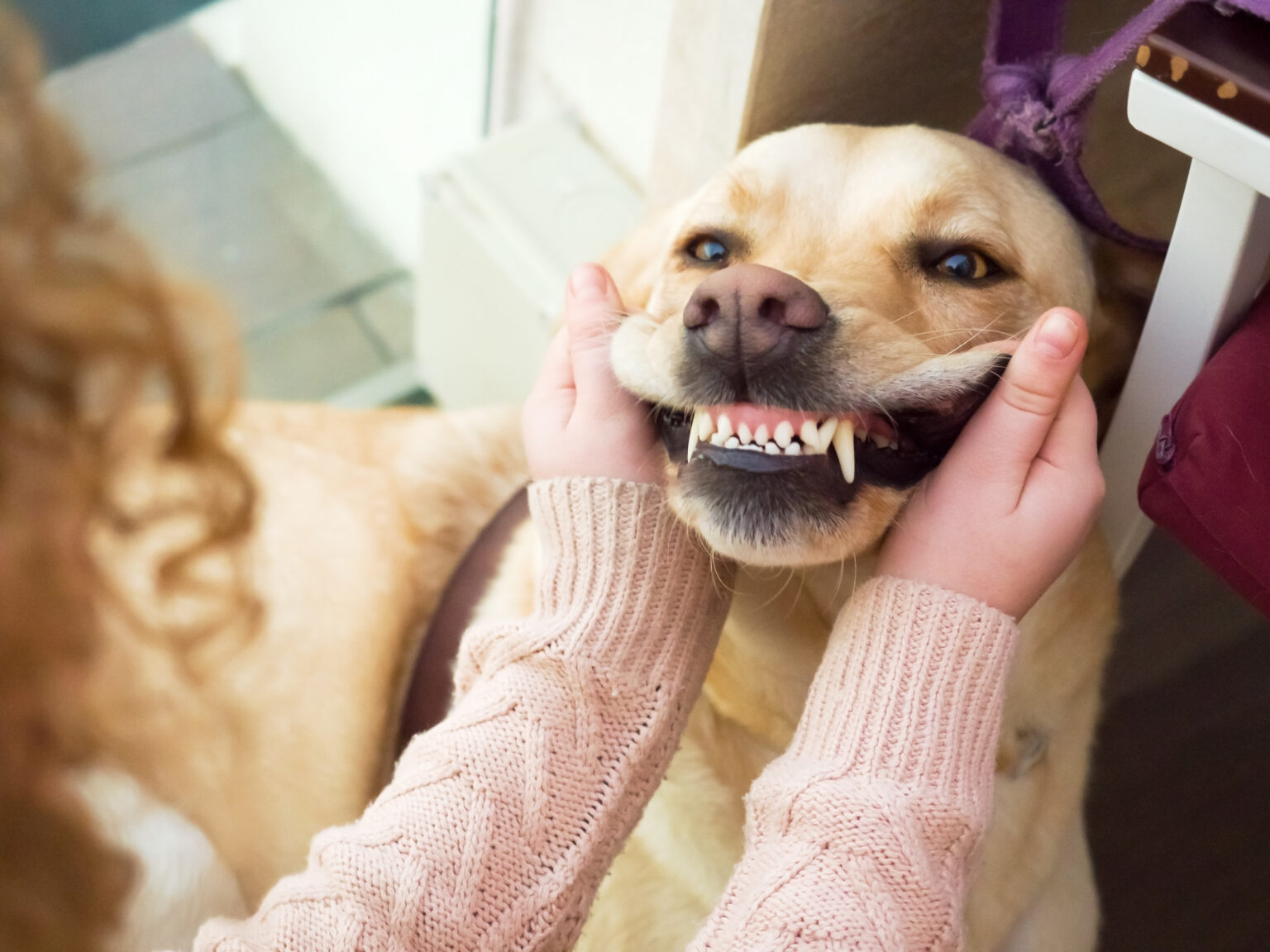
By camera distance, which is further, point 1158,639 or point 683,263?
point 1158,639

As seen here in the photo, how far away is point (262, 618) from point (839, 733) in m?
0.86

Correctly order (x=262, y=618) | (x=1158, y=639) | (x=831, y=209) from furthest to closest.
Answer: (x=1158, y=639)
(x=262, y=618)
(x=831, y=209)

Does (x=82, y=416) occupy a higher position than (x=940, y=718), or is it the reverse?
(x=82, y=416)

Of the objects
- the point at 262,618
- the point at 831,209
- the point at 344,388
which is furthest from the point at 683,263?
the point at 344,388

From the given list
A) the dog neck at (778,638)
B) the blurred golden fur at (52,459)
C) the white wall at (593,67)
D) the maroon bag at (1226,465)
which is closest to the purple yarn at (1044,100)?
the maroon bag at (1226,465)

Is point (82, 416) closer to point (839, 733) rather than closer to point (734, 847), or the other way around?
point (839, 733)

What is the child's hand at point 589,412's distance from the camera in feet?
3.52

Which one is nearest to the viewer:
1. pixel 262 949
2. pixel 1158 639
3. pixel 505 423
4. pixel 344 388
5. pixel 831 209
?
pixel 262 949

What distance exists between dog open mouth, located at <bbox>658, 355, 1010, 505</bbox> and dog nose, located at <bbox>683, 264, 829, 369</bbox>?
0.06m

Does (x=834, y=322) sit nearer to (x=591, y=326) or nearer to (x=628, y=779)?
(x=591, y=326)

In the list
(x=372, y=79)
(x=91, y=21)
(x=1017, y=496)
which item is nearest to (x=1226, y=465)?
(x=1017, y=496)

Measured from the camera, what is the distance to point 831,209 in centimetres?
110

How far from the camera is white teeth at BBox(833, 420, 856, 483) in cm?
96

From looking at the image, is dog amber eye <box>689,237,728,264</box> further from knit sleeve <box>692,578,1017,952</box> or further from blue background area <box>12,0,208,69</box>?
blue background area <box>12,0,208,69</box>
